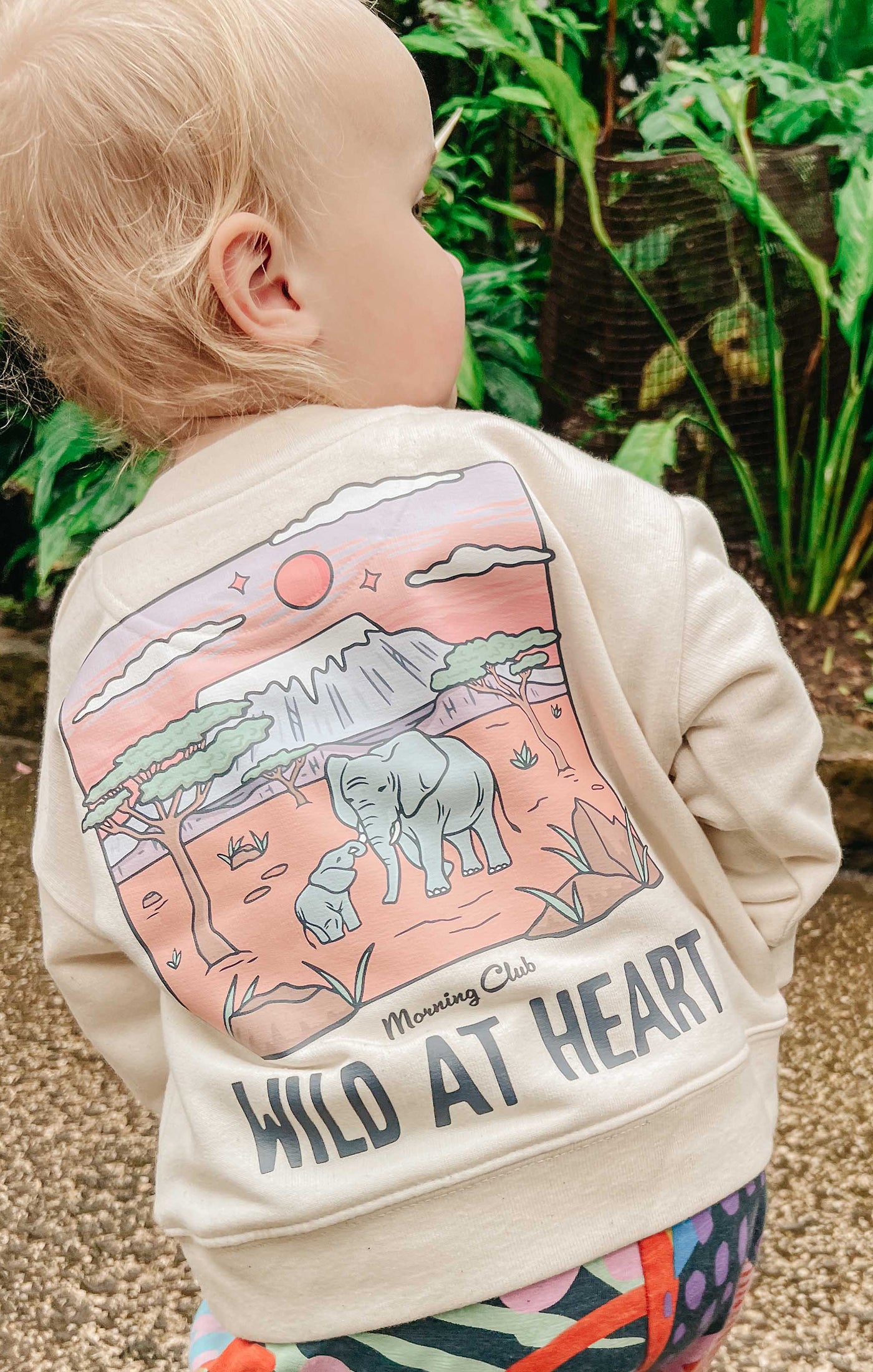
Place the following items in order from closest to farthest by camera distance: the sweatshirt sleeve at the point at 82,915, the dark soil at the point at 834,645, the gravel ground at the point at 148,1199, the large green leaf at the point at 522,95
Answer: the sweatshirt sleeve at the point at 82,915 → the gravel ground at the point at 148,1199 → the large green leaf at the point at 522,95 → the dark soil at the point at 834,645

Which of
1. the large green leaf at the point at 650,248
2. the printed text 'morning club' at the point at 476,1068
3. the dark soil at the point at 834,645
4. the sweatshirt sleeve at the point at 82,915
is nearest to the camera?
the printed text 'morning club' at the point at 476,1068

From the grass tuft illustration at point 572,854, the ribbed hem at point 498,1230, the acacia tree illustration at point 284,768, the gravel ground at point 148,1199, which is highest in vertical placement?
the acacia tree illustration at point 284,768

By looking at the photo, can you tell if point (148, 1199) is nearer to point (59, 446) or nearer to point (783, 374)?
point (59, 446)

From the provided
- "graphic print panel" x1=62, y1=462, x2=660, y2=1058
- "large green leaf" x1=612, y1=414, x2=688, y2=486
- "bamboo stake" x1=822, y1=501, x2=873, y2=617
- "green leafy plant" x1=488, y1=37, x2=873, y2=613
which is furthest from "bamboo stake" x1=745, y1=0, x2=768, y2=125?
"graphic print panel" x1=62, y1=462, x2=660, y2=1058

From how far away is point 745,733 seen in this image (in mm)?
921

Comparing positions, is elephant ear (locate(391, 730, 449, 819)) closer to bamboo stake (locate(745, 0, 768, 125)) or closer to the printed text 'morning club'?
the printed text 'morning club'

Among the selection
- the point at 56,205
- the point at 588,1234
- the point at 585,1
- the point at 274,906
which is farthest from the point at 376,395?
the point at 585,1

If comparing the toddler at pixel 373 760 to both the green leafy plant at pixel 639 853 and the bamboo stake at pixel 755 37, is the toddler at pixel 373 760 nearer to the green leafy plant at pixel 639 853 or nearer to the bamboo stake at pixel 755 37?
the green leafy plant at pixel 639 853

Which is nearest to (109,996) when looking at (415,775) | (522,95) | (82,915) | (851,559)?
(82,915)

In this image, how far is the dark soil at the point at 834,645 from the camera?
241cm

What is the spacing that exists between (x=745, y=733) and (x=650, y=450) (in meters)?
1.41

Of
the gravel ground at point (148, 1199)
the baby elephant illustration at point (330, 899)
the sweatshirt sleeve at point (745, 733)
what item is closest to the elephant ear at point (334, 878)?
the baby elephant illustration at point (330, 899)

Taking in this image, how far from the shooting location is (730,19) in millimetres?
2543

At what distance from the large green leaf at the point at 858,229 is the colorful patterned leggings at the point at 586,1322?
172cm
